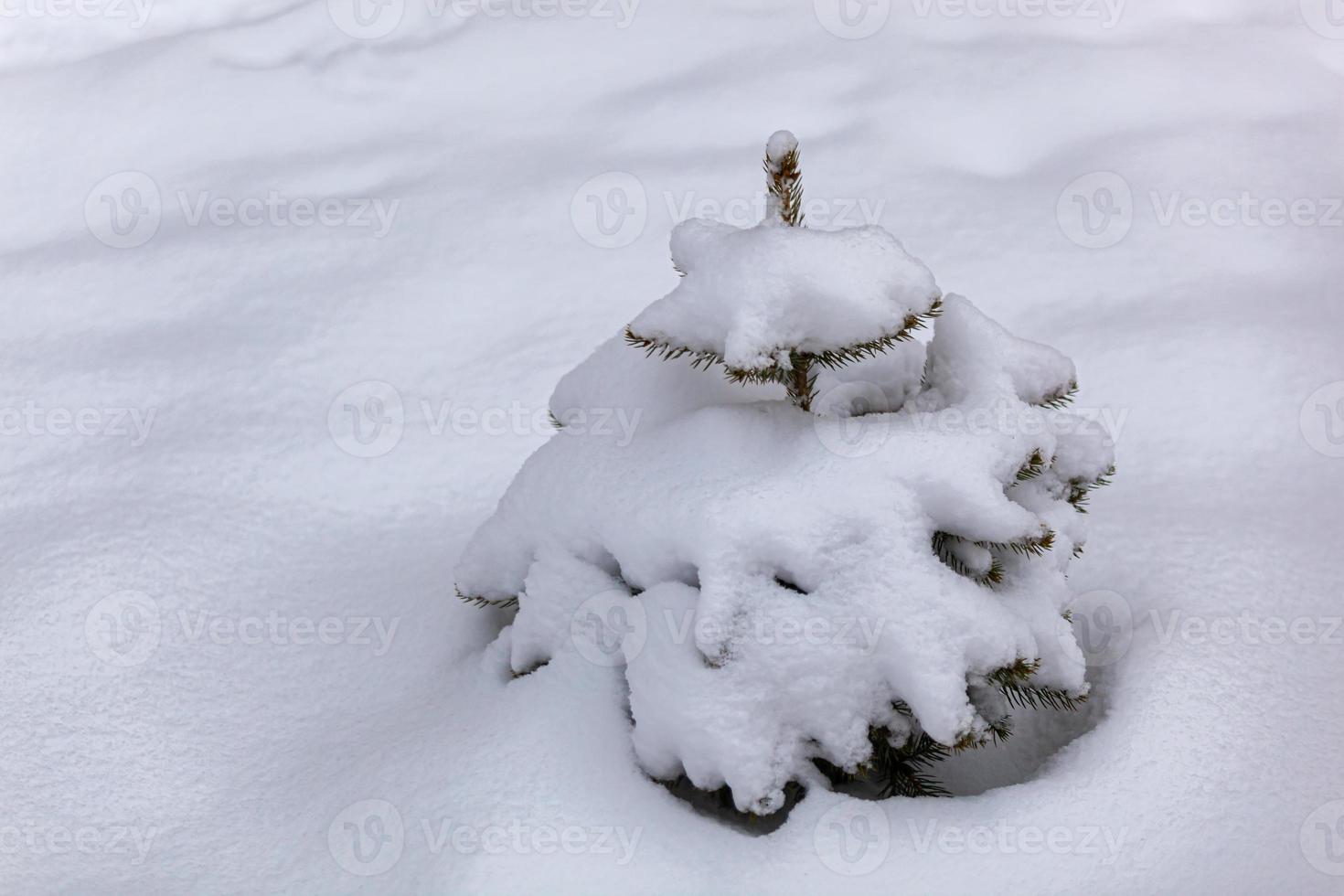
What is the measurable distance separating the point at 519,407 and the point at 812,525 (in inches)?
66.5

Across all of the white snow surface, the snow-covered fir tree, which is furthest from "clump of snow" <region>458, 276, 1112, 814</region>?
the white snow surface

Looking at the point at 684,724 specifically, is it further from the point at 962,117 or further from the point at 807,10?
the point at 807,10

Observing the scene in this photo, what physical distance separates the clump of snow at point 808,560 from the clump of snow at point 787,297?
0.07 m

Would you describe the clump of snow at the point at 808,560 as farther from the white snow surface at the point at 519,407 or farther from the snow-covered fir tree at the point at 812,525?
the white snow surface at the point at 519,407

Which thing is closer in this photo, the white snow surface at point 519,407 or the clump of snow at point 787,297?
the clump of snow at point 787,297

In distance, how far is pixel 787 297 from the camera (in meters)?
2.43

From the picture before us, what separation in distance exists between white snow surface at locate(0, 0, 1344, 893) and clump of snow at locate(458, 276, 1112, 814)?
5.7 inches

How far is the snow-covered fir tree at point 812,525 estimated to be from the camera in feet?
8.05

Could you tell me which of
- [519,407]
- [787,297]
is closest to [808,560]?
[787,297]

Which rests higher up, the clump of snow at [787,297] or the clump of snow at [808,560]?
the clump of snow at [787,297]

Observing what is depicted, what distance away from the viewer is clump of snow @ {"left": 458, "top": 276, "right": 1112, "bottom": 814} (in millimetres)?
2461

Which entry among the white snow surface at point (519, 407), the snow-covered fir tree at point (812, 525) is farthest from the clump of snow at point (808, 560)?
the white snow surface at point (519, 407)

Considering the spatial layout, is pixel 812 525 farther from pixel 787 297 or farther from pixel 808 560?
pixel 787 297

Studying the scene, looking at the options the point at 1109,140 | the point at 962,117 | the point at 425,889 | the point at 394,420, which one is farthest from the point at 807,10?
the point at 425,889
